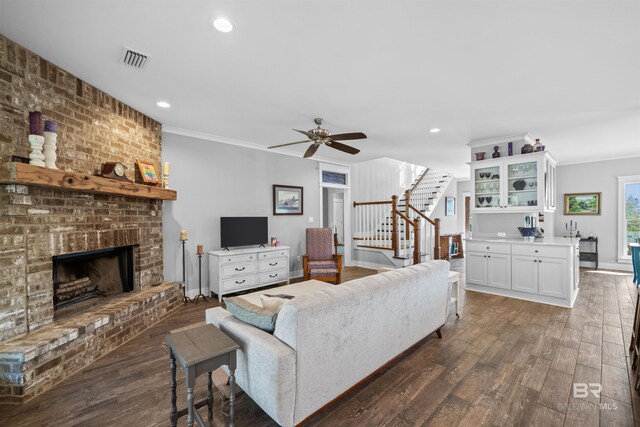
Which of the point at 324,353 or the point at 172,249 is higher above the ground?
the point at 172,249

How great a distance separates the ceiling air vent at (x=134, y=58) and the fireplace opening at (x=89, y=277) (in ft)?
6.34

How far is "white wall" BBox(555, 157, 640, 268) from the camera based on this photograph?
6359 mm

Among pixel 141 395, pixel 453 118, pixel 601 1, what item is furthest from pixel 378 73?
pixel 141 395

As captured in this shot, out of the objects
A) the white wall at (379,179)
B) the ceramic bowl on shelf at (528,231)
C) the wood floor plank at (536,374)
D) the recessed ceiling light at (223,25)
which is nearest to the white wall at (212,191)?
the white wall at (379,179)

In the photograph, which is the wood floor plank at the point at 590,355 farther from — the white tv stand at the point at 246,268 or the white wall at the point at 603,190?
the white wall at the point at 603,190

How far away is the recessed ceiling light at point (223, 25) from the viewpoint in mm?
1919

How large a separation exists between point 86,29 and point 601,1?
11.2 feet

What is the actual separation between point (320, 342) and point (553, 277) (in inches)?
161

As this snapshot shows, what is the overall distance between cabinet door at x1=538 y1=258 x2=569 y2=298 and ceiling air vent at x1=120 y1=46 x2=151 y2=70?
17.8ft

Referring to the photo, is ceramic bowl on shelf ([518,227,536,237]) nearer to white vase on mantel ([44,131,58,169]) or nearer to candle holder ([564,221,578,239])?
candle holder ([564,221,578,239])

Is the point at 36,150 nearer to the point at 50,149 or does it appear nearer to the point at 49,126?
the point at 50,149

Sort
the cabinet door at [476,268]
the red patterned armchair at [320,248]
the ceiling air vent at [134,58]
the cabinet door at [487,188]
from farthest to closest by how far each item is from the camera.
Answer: the red patterned armchair at [320,248], the cabinet door at [487,188], the cabinet door at [476,268], the ceiling air vent at [134,58]

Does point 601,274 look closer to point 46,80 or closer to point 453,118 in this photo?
point 453,118

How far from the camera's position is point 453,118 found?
12.6 ft
